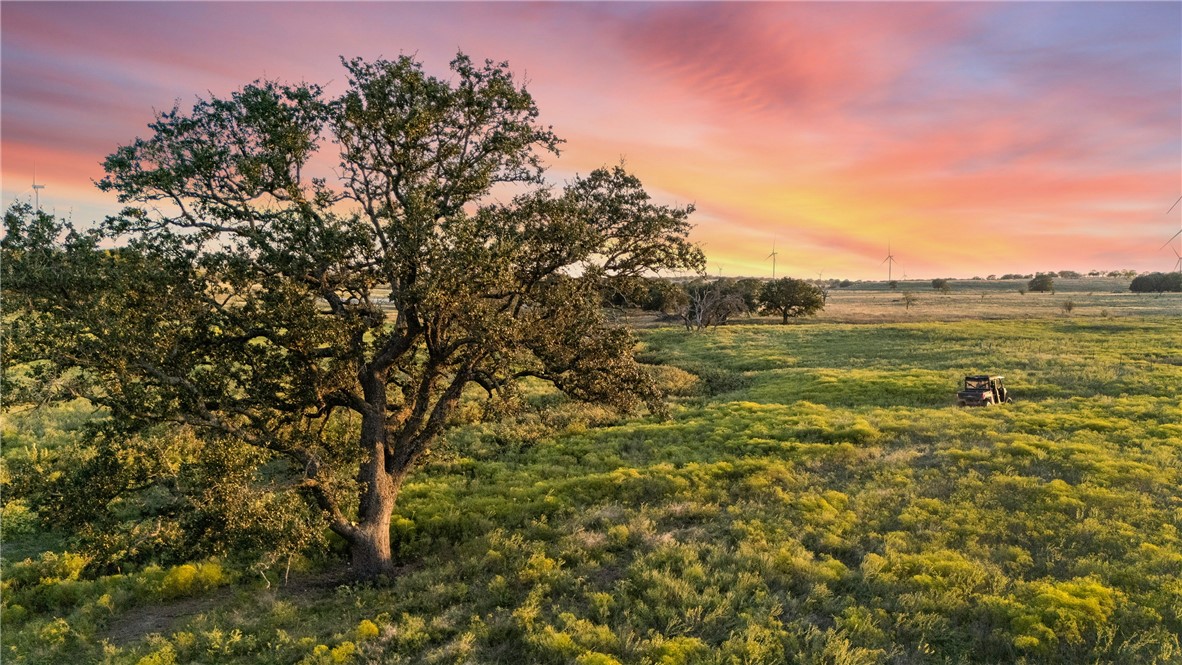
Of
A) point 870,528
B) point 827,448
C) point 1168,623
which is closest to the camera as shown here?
point 1168,623

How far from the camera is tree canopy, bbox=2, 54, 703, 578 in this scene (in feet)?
40.3

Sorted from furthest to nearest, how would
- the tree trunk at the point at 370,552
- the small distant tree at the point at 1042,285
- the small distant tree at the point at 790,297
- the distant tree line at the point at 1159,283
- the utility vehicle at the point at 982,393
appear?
the small distant tree at the point at 1042,285, the distant tree line at the point at 1159,283, the small distant tree at the point at 790,297, the utility vehicle at the point at 982,393, the tree trunk at the point at 370,552

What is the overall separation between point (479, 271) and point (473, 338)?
212 centimetres

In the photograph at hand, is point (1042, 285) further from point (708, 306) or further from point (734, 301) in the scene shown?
point (708, 306)

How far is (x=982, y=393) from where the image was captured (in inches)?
1384

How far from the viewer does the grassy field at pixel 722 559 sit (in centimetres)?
1324

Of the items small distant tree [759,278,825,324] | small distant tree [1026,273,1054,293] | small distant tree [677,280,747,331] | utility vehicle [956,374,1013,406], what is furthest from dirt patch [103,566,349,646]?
small distant tree [1026,273,1054,293]

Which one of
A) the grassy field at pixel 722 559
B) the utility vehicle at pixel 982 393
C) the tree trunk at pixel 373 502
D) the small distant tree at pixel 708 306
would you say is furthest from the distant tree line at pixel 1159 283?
the tree trunk at pixel 373 502

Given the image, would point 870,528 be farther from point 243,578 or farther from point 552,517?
point 243,578

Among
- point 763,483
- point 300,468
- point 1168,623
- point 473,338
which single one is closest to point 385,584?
point 300,468

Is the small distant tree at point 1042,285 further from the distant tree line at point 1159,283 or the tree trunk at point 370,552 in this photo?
the tree trunk at point 370,552

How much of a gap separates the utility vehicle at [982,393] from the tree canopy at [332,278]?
92.9 ft

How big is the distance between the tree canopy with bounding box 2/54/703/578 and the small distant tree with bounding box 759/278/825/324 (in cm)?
8590

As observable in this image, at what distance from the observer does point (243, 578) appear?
57.1 feet
